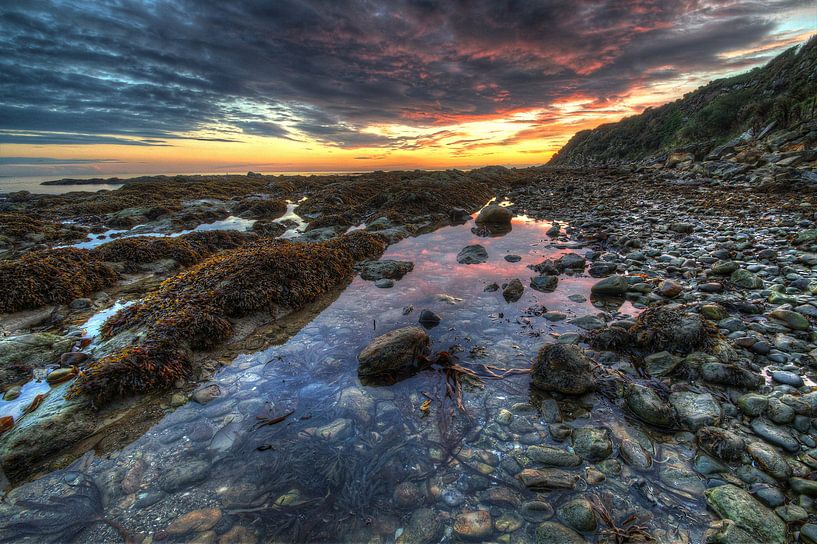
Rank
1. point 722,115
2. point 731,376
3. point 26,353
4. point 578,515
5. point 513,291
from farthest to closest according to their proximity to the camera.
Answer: point 722,115
point 513,291
point 26,353
point 731,376
point 578,515

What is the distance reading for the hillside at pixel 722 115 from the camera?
101 feet

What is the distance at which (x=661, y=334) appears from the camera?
5441 millimetres

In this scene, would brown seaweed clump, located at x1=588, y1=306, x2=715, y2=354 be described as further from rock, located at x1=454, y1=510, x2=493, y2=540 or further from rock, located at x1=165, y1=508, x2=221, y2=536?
rock, located at x1=165, y1=508, x2=221, y2=536

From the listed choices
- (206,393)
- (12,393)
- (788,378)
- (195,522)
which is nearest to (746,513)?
(788,378)

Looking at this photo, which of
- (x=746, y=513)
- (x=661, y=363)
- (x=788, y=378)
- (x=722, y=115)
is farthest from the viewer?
(x=722, y=115)

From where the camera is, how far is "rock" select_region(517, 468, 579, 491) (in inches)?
129

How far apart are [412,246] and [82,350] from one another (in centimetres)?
1054

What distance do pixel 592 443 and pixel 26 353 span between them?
8.88 meters

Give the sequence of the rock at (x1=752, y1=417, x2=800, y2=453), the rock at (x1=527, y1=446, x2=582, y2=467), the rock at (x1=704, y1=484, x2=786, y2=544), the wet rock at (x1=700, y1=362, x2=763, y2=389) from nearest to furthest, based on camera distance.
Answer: the rock at (x1=704, y1=484, x2=786, y2=544), the rock at (x1=752, y1=417, x2=800, y2=453), the rock at (x1=527, y1=446, x2=582, y2=467), the wet rock at (x1=700, y1=362, x2=763, y2=389)

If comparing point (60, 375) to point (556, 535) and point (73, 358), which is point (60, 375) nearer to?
point (73, 358)

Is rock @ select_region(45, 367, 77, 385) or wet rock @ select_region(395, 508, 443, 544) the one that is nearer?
wet rock @ select_region(395, 508, 443, 544)

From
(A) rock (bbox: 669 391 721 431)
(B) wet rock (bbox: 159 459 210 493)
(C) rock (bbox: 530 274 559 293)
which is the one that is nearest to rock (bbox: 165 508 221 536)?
(B) wet rock (bbox: 159 459 210 493)

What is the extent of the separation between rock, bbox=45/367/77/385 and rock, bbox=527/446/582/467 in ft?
23.1

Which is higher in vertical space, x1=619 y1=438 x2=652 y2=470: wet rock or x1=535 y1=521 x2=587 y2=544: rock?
x1=619 y1=438 x2=652 y2=470: wet rock
